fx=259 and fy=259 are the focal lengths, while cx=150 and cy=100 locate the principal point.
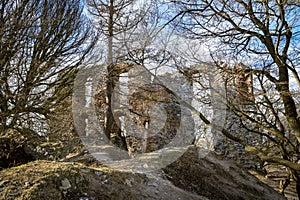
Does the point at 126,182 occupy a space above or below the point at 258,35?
below

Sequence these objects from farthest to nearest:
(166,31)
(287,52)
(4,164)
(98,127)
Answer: (98,127), (4,164), (166,31), (287,52)

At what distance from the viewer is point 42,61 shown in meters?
4.26

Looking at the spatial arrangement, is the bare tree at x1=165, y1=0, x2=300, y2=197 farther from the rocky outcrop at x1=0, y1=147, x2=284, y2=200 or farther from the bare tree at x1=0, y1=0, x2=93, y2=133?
the bare tree at x1=0, y1=0, x2=93, y2=133

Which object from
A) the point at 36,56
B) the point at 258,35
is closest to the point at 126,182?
the point at 36,56

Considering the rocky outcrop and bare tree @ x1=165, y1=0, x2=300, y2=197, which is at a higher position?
bare tree @ x1=165, y1=0, x2=300, y2=197

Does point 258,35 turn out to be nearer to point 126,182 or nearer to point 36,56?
point 126,182

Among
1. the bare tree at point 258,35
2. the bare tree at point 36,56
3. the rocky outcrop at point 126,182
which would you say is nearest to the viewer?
the rocky outcrop at point 126,182

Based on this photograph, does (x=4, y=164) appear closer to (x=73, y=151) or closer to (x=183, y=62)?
(x=73, y=151)

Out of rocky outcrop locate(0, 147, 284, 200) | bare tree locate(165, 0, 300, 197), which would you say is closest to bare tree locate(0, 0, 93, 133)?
rocky outcrop locate(0, 147, 284, 200)

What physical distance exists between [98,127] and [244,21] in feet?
17.1

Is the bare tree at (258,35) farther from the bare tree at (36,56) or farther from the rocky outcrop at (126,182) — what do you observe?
the bare tree at (36,56)

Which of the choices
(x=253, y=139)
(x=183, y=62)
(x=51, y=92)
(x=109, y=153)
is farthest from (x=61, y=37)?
(x=253, y=139)

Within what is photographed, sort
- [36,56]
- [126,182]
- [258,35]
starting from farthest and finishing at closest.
→ [36,56]
[258,35]
[126,182]

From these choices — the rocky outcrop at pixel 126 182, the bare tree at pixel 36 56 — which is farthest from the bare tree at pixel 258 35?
the bare tree at pixel 36 56
